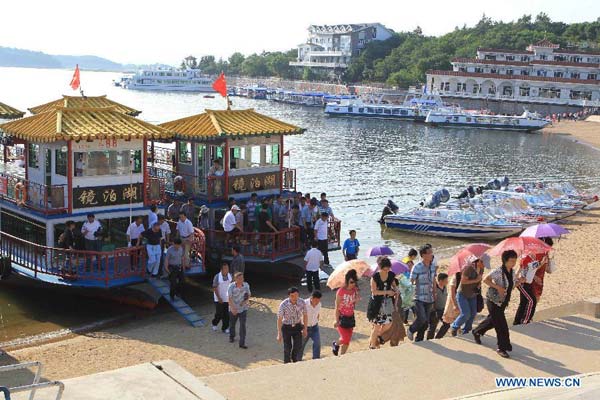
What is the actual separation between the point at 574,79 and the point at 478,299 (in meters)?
98.2

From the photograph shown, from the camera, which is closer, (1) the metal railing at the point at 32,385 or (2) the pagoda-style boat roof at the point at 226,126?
(1) the metal railing at the point at 32,385

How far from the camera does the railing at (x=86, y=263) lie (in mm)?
18391

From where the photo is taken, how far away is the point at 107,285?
1825 centimetres

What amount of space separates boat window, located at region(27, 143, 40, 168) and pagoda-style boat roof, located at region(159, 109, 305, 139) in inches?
159

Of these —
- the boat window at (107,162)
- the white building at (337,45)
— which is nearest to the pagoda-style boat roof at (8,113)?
the boat window at (107,162)

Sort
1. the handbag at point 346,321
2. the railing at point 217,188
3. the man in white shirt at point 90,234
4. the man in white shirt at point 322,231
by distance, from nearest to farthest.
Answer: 1. the handbag at point 346,321
2. the man in white shirt at point 90,234
3. the man in white shirt at point 322,231
4. the railing at point 217,188

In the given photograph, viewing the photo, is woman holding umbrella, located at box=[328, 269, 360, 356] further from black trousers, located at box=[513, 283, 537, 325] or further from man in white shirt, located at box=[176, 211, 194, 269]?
man in white shirt, located at box=[176, 211, 194, 269]

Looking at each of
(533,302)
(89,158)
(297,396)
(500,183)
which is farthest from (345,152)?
(297,396)

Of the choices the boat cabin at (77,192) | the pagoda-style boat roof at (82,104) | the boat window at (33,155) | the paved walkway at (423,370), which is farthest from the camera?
the pagoda-style boat roof at (82,104)

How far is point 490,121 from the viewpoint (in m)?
88.8

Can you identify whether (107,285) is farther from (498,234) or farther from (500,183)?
(500,183)

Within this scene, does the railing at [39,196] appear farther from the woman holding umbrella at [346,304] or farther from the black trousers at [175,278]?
the woman holding umbrella at [346,304]

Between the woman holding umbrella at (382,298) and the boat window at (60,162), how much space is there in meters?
10.3

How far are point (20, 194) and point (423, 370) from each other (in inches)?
511
